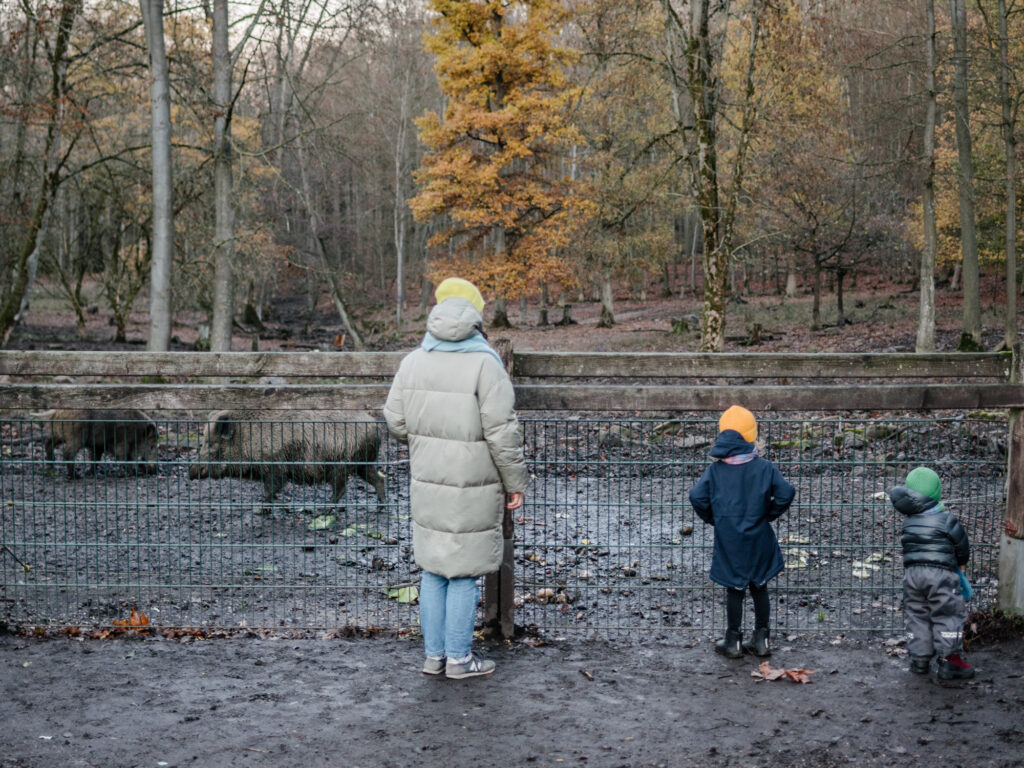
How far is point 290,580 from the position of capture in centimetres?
682

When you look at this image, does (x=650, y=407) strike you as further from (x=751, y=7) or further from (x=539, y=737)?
(x=751, y=7)

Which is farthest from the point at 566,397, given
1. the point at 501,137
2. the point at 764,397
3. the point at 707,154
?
the point at 501,137

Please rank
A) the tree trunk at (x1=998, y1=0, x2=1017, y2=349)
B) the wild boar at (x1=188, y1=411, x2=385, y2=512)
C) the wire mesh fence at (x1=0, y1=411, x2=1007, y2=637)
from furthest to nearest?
the tree trunk at (x1=998, y1=0, x2=1017, y2=349) → the wild boar at (x1=188, y1=411, x2=385, y2=512) → the wire mesh fence at (x1=0, y1=411, x2=1007, y2=637)

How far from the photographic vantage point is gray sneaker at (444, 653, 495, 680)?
475cm

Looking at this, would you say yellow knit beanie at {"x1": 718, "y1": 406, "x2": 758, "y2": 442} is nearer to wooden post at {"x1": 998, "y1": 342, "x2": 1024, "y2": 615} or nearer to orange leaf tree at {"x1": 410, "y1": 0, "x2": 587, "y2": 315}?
wooden post at {"x1": 998, "y1": 342, "x2": 1024, "y2": 615}

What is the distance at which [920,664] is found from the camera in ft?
15.9

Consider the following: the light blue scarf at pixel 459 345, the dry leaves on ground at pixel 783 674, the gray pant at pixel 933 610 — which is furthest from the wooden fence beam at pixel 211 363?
the gray pant at pixel 933 610

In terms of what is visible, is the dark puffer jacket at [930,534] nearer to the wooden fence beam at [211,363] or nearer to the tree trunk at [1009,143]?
the wooden fence beam at [211,363]

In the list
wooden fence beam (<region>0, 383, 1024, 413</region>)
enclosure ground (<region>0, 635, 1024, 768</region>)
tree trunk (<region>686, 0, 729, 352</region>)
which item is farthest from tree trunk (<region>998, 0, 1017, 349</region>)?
enclosure ground (<region>0, 635, 1024, 768</region>)

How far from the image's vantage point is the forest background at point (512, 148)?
1884 centimetres

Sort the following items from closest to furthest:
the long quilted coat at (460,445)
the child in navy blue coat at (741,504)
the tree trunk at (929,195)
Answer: the long quilted coat at (460,445) < the child in navy blue coat at (741,504) < the tree trunk at (929,195)

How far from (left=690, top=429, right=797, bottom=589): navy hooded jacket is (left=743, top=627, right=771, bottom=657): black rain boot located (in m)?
0.29

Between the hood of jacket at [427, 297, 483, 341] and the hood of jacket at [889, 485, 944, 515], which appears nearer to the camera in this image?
the hood of jacket at [427, 297, 483, 341]

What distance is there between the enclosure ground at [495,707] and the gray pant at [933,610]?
0.19m
